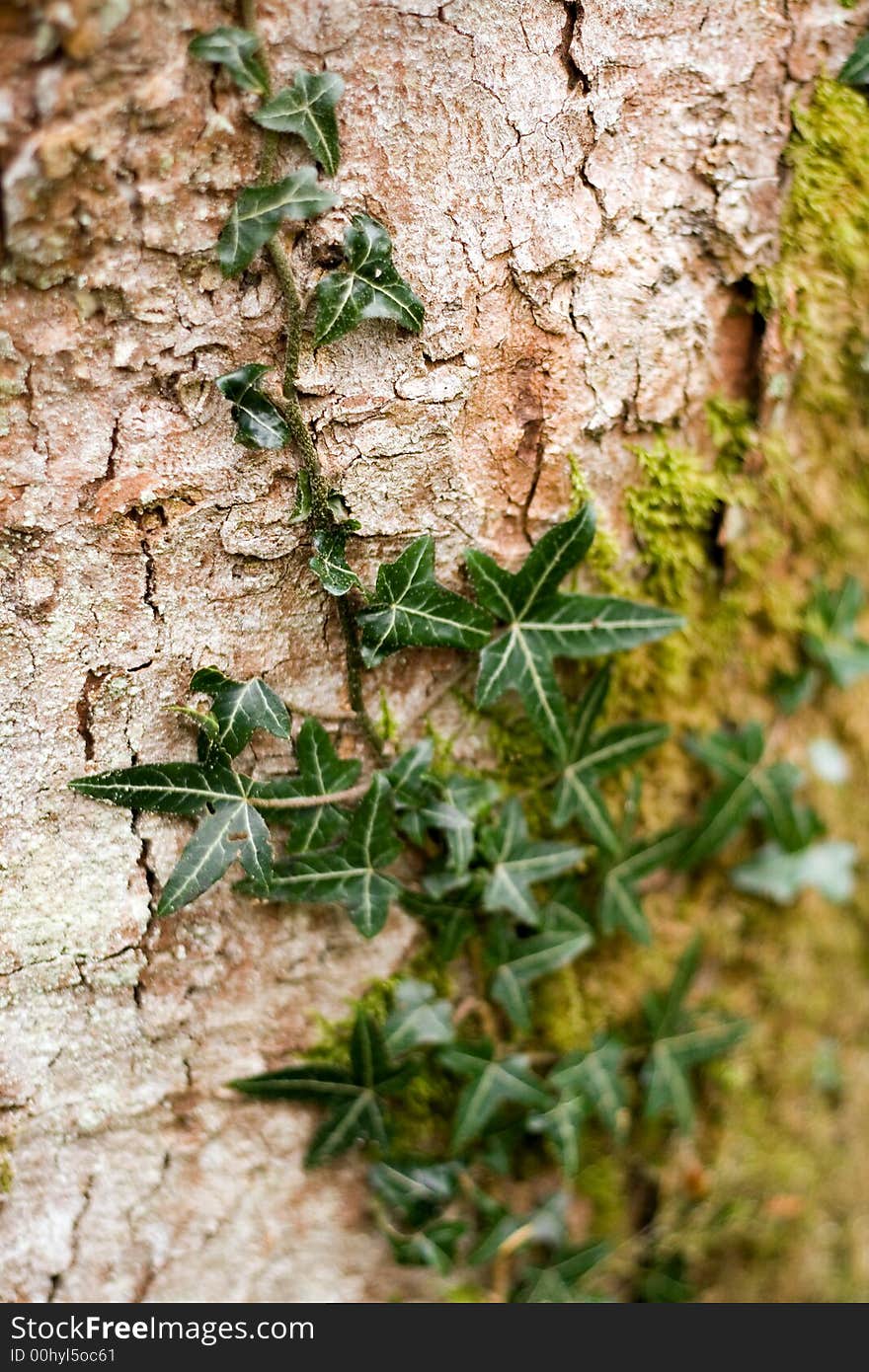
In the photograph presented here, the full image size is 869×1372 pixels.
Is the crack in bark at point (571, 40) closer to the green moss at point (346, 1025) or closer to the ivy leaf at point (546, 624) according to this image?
the ivy leaf at point (546, 624)

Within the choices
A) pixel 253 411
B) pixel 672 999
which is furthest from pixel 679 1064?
pixel 253 411

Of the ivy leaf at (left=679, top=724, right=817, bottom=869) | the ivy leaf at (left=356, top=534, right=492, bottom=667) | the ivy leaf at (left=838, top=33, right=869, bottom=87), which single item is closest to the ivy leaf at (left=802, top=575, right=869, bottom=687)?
the ivy leaf at (left=679, top=724, right=817, bottom=869)

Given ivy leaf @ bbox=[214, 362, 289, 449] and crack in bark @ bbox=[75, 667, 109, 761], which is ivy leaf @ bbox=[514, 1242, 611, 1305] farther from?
ivy leaf @ bbox=[214, 362, 289, 449]

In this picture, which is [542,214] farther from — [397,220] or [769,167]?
[769,167]

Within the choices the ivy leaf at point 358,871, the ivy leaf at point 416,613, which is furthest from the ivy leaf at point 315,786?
the ivy leaf at point 416,613

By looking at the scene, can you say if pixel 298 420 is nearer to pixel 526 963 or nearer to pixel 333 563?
pixel 333 563

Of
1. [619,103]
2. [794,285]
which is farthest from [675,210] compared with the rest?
[794,285]
